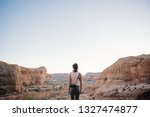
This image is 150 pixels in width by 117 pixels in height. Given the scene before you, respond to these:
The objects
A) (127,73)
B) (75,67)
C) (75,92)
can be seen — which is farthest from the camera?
(127,73)

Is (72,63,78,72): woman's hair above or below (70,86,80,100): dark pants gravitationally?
above

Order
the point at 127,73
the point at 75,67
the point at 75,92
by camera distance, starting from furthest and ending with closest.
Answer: the point at 127,73
the point at 75,67
the point at 75,92

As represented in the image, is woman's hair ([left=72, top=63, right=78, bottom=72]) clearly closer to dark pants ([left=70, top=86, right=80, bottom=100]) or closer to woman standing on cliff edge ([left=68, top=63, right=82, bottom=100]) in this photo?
woman standing on cliff edge ([left=68, top=63, right=82, bottom=100])

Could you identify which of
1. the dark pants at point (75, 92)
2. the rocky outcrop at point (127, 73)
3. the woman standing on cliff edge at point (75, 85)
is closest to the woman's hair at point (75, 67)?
the woman standing on cliff edge at point (75, 85)

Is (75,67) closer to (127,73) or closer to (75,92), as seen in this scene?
(75,92)

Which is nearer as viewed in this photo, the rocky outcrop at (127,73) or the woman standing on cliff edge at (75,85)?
the woman standing on cliff edge at (75,85)

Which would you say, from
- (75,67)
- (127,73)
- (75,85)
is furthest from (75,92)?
(127,73)

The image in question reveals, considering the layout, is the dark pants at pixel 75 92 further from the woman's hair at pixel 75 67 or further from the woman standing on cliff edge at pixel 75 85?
the woman's hair at pixel 75 67

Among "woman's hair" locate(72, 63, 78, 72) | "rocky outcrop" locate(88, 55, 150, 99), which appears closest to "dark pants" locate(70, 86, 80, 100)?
"woman's hair" locate(72, 63, 78, 72)

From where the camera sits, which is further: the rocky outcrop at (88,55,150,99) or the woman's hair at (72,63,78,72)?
the rocky outcrop at (88,55,150,99)

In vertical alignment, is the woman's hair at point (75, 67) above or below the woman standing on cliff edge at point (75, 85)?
above

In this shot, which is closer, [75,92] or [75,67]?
[75,92]

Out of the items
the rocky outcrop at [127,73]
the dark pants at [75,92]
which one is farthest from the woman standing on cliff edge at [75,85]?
the rocky outcrop at [127,73]

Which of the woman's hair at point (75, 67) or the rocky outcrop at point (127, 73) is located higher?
the woman's hair at point (75, 67)
